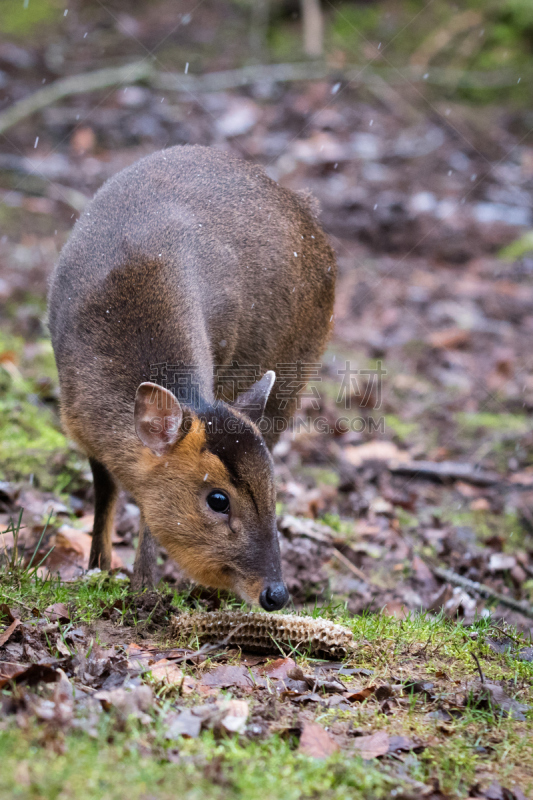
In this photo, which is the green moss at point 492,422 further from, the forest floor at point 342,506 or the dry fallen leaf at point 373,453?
the dry fallen leaf at point 373,453

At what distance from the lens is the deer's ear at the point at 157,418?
13.4 feet

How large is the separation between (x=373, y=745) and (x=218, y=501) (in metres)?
1.57

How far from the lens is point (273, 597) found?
400cm

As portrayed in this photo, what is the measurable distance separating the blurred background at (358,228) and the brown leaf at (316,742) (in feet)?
6.29

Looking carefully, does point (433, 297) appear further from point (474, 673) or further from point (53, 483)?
point (474, 673)

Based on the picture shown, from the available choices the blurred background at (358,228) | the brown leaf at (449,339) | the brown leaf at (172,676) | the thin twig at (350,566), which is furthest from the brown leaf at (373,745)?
the brown leaf at (449,339)

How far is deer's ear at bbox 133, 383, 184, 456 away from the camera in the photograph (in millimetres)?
4082

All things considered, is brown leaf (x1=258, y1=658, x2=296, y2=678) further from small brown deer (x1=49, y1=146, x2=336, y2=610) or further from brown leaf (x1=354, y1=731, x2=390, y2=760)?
brown leaf (x1=354, y1=731, x2=390, y2=760)

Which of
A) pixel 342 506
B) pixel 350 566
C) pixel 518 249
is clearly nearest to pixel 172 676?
pixel 350 566

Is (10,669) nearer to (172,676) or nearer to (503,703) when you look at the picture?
(172,676)

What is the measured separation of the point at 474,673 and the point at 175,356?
91.2 inches

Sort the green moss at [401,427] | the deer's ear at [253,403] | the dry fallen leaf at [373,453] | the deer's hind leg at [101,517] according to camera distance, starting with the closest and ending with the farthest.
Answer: the deer's ear at [253,403] < the deer's hind leg at [101,517] < the dry fallen leaf at [373,453] < the green moss at [401,427]

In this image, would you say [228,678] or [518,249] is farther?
[518,249]

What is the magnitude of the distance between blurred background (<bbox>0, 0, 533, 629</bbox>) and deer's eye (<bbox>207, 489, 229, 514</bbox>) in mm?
1209
